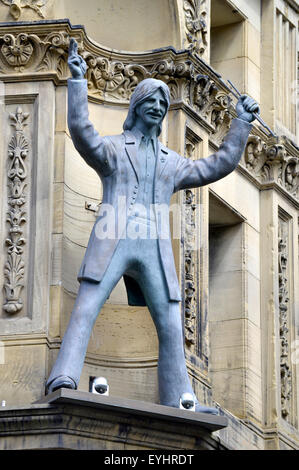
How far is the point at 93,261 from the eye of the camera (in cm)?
1535

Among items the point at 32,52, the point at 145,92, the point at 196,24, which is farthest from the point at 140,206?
the point at 196,24

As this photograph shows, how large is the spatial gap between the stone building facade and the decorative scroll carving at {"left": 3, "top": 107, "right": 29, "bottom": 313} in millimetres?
11

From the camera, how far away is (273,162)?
18828 mm

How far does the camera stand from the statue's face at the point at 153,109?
15.6m

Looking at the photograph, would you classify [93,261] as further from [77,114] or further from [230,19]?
[230,19]

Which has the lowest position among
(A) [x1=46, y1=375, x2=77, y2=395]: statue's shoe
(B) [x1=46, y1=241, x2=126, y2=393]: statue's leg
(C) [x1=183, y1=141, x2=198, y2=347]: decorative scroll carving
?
(A) [x1=46, y1=375, x2=77, y2=395]: statue's shoe

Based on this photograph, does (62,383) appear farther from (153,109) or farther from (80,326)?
(153,109)

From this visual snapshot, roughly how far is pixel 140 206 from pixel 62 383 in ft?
5.21

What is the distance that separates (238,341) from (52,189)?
2668mm

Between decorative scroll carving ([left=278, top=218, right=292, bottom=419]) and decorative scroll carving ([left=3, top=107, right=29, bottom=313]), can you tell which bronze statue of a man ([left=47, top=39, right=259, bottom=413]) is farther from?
decorative scroll carving ([left=278, top=218, right=292, bottom=419])

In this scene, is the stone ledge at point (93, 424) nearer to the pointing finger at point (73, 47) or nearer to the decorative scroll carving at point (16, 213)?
the decorative scroll carving at point (16, 213)

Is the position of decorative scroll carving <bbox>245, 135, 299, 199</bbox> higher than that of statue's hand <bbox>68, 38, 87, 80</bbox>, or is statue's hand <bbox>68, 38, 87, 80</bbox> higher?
decorative scroll carving <bbox>245, 135, 299, 199</bbox>

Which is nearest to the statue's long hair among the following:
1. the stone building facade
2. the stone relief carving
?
the stone building facade

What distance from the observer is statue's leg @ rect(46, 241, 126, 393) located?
15000 millimetres
